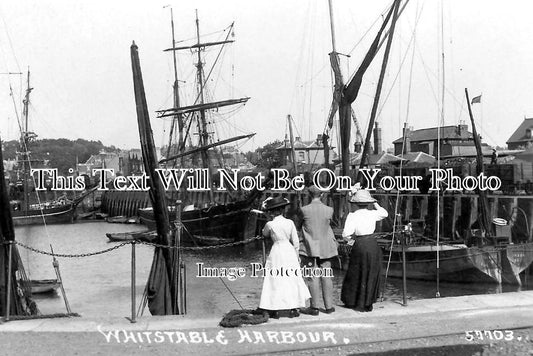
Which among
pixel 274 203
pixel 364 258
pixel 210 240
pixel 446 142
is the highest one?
pixel 446 142

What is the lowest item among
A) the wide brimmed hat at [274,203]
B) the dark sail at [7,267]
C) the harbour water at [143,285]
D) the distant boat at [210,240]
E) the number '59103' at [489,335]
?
the distant boat at [210,240]

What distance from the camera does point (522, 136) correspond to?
71250 millimetres

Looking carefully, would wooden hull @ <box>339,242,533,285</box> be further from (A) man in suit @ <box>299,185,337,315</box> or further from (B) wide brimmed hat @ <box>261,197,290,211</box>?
(B) wide brimmed hat @ <box>261,197,290,211</box>

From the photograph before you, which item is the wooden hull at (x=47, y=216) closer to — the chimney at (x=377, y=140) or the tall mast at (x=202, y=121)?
the tall mast at (x=202, y=121)

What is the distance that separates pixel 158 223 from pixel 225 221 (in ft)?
123

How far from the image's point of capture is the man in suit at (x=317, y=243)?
7262mm

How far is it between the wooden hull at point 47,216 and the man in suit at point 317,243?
63.1 meters

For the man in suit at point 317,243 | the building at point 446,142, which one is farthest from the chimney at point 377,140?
the man in suit at point 317,243

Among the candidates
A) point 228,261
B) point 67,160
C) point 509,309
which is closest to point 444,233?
point 228,261

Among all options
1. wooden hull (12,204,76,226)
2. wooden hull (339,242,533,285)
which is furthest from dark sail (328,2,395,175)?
wooden hull (12,204,76,226)

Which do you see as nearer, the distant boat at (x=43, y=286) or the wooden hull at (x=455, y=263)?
the distant boat at (x=43, y=286)

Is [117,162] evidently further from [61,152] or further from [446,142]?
[446,142]

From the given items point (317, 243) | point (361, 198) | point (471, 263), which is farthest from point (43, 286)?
point (361, 198)

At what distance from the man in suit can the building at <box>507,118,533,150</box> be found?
69.2 metres
